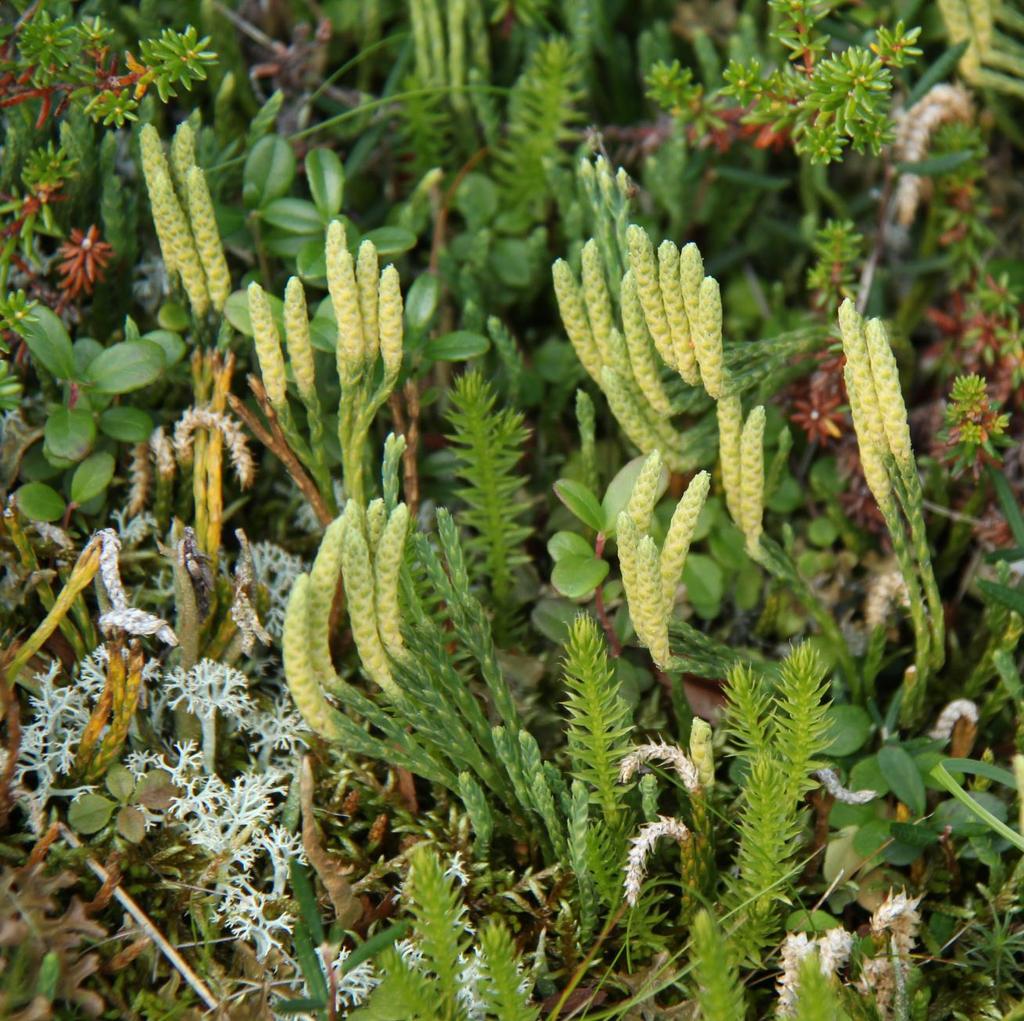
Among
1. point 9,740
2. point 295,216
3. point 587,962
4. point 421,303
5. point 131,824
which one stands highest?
point 295,216

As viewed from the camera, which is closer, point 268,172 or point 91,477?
point 91,477

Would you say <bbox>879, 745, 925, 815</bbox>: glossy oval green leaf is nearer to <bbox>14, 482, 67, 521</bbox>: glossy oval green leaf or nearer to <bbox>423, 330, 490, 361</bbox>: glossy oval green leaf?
<bbox>423, 330, 490, 361</bbox>: glossy oval green leaf

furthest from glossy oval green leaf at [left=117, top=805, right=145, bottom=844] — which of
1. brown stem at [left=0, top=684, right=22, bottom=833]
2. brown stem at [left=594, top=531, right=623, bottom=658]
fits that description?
brown stem at [left=594, top=531, right=623, bottom=658]

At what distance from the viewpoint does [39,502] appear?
4.71 feet

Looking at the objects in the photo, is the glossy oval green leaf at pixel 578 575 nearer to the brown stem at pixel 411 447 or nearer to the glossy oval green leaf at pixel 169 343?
the brown stem at pixel 411 447

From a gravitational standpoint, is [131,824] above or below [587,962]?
above

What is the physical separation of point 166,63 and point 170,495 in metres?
0.56

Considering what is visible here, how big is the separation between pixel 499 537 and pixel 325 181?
1.81 ft

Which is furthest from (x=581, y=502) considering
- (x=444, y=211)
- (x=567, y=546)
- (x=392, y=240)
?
(x=444, y=211)

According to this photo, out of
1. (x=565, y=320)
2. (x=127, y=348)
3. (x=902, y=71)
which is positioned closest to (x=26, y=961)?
(x=127, y=348)

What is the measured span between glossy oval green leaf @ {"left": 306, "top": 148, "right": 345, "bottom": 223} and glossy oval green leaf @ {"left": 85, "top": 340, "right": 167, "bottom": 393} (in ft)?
1.00

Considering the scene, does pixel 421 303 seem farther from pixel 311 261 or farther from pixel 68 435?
pixel 68 435

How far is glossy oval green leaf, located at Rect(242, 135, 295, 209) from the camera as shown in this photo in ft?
5.20

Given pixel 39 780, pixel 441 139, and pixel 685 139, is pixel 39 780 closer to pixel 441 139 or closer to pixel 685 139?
pixel 441 139
